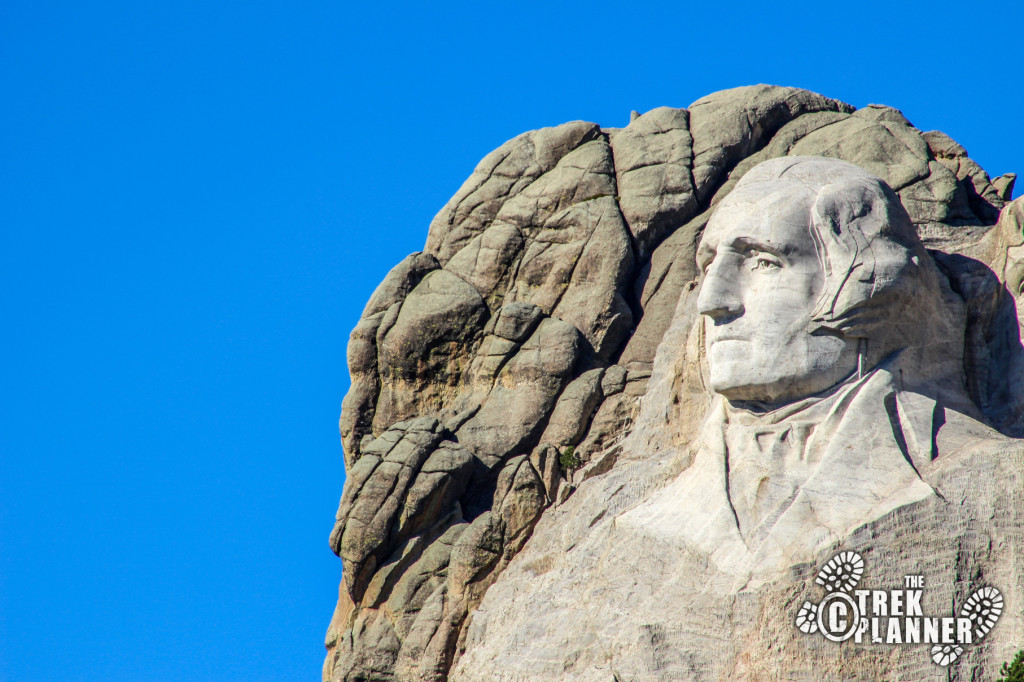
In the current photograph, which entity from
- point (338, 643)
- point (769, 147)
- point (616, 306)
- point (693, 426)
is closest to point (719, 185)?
point (769, 147)

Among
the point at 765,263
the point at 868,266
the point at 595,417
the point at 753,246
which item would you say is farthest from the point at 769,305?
the point at 595,417

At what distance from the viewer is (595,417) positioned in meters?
20.7

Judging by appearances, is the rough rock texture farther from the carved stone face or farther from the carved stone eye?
the carved stone eye

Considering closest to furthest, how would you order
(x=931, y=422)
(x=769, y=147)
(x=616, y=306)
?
(x=931, y=422) < (x=616, y=306) < (x=769, y=147)

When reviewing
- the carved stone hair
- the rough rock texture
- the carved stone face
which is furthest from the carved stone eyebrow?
the rough rock texture

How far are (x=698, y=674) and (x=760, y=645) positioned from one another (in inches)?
26.5

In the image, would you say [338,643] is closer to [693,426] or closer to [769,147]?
[693,426]

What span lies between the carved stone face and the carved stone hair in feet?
0.41

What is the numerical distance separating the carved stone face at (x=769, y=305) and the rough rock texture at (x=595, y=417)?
4.89ft

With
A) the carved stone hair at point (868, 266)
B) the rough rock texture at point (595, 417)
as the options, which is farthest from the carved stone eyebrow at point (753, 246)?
the rough rock texture at point (595, 417)

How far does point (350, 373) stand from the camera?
73.3 ft

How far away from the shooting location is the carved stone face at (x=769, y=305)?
53.9 feet

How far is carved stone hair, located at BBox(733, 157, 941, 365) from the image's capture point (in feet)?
53.8

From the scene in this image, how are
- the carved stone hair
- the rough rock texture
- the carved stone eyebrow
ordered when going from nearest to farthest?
the rough rock texture, the carved stone hair, the carved stone eyebrow
